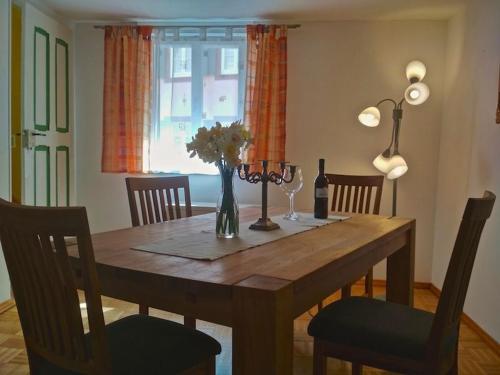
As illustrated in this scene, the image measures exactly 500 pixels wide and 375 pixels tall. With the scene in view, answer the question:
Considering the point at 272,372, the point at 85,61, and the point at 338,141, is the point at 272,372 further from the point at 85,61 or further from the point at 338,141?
the point at 85,61

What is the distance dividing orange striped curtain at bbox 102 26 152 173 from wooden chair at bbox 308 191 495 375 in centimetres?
254

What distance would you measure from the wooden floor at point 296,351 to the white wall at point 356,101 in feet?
3.90

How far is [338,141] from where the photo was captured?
3727mm

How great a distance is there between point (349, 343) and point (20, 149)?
103 inches

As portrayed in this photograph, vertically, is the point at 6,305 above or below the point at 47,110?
below

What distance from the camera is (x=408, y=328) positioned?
4.90 ft

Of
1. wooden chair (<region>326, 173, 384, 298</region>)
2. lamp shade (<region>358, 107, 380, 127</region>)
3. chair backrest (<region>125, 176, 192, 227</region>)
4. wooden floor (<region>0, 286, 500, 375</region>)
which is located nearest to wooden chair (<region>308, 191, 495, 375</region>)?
wooden floor (<region>0, 286, 500, 375</region>)

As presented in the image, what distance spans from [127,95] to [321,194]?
2183mm


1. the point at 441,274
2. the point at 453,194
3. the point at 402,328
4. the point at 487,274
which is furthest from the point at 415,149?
the point at 402,328

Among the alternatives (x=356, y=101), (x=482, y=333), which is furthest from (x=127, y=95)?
(x=482, y=333)

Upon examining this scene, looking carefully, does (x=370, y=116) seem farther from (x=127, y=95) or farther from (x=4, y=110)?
(x=4, y=110)

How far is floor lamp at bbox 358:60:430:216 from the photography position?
3.20 metres

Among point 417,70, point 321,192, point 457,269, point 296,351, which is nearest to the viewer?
point 457,269

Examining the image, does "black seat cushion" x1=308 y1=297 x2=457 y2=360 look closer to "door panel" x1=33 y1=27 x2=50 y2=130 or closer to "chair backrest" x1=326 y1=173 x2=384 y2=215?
"chair backrest" x1=326 y1=173 x2=384 y2=215
